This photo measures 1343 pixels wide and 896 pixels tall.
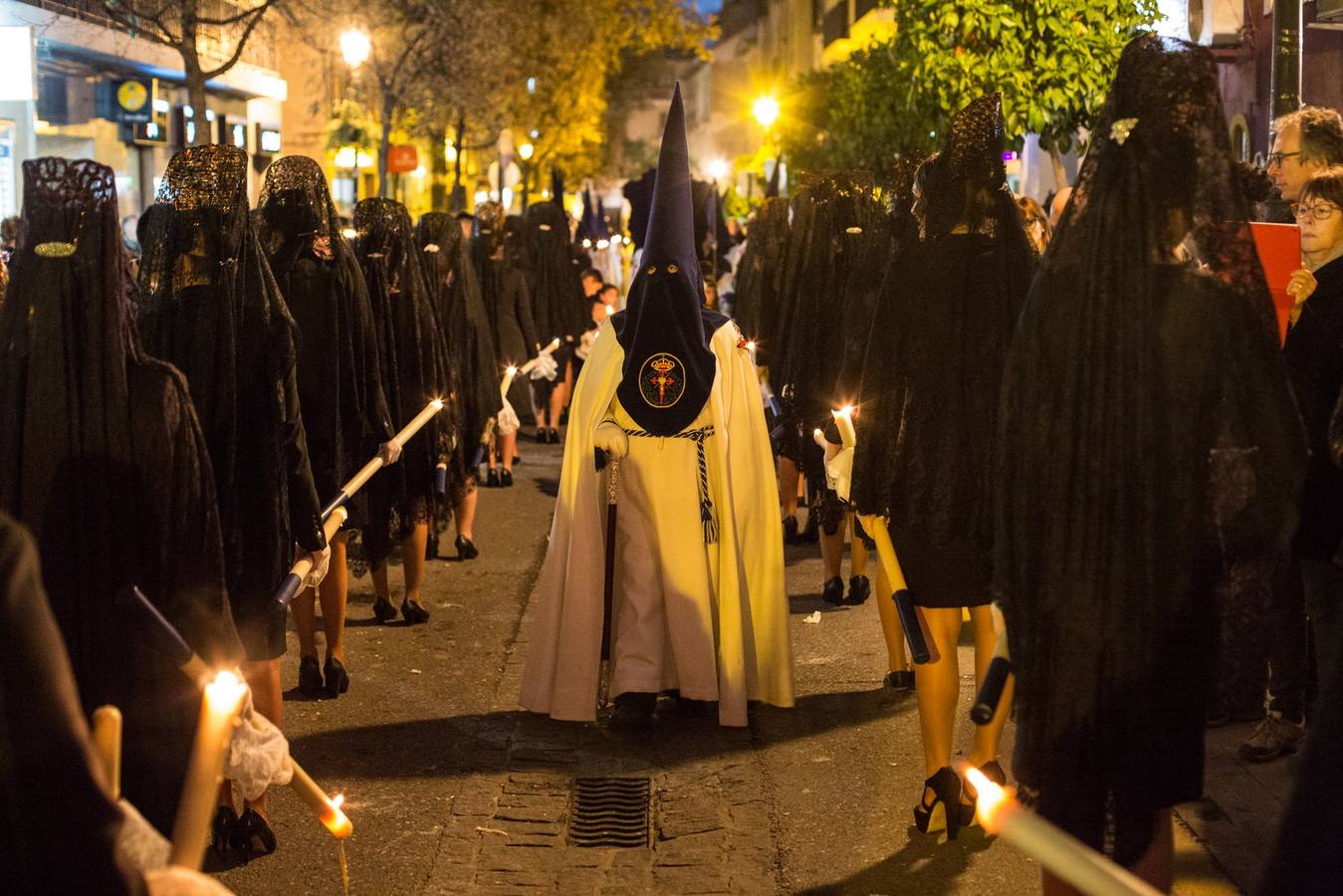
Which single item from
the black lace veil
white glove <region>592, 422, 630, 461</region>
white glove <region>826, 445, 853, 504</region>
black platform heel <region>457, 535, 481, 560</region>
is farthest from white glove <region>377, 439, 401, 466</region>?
the black lace veil

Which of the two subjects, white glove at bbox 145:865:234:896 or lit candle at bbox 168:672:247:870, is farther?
lit candle at bbox 168:672:247:870

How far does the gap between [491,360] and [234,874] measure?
634 centimetres

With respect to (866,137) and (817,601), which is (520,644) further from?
(866,137)

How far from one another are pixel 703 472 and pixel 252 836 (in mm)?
2552

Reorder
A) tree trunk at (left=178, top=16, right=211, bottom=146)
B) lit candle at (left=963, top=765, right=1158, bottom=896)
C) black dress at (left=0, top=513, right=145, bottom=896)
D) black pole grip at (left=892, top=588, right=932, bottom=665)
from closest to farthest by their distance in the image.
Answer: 1. lit candle at (left=963, top=765, right=1158, bottom=896)
2. black dress at (left=0, top=513, right=145, bottom=896)
3. black pole grip at (left=892, top=588, right=932, bottom=665)
4. tree trunk at (left=178, top=16, right=211, bottom=146)

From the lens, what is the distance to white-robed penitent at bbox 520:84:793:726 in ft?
23.9

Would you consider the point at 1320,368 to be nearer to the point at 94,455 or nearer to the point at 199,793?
the point at 94,455

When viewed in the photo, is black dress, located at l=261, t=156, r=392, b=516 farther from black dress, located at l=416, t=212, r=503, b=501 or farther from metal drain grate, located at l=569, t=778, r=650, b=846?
black dress, located at l=416, t=212, r=503, b=501

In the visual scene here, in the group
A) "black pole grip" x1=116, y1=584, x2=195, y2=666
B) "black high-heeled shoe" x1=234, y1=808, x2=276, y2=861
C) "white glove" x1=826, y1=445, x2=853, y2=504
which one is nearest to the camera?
"black pole grip" x1=116, y1=584, x2=195, y2=666

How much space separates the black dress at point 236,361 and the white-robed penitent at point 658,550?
1.63 meters

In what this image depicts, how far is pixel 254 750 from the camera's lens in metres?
4.25

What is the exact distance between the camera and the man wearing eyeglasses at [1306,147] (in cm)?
680

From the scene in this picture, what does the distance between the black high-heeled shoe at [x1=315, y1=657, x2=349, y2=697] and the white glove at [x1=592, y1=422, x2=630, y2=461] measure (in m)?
1.75

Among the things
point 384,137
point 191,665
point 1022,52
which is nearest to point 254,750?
point 191,665
